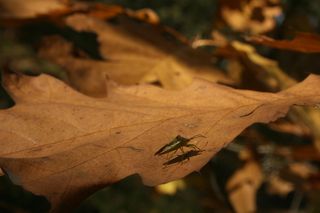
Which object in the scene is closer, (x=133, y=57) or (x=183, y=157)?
(x=183, y=157)

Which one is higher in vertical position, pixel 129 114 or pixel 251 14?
pixel 129 114

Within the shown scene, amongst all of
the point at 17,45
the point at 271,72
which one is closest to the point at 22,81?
the point at 271,72

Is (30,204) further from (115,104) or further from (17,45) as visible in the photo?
(17,45)

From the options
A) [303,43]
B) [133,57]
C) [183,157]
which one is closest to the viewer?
[183,157]

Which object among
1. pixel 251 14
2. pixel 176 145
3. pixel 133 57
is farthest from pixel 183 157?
pixel 251 14

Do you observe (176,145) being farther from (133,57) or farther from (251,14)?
(251,14)

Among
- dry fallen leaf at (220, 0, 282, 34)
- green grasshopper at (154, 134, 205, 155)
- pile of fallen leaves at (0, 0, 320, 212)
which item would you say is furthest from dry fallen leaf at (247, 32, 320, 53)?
dry fallen leaf at (220, 0, 282, 34)

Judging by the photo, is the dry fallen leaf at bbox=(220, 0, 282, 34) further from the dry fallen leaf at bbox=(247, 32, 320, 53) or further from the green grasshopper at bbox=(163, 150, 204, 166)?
the green grasshopper at bbox=(163, 150, 204, 166)

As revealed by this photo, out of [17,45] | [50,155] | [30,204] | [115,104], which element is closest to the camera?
[50,155]
